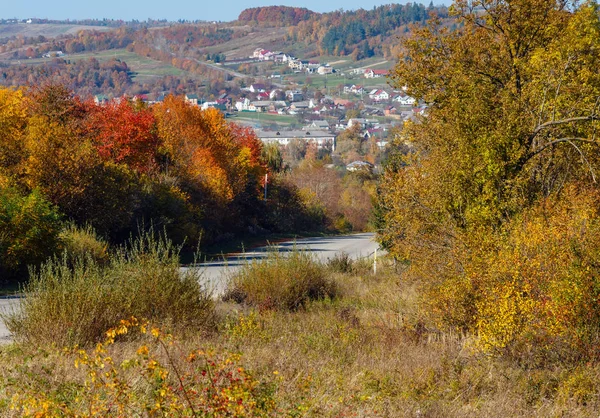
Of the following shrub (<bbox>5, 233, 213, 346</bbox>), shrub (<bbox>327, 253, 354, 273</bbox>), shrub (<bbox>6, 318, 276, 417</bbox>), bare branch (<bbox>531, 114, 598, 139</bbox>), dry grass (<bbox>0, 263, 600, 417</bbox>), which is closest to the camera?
shrub (<bbox>6, 318, 276, 417</bbox>)

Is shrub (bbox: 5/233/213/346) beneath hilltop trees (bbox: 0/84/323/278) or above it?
above

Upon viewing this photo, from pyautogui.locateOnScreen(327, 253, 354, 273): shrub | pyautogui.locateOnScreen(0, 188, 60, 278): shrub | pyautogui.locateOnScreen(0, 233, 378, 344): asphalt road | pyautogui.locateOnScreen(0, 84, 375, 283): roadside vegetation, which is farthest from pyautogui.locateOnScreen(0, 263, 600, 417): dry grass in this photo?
pyautogui.locateOnScreen(327, 253, 354, 273): shrub

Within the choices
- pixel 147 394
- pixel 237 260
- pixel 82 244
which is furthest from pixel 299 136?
pixel 147 394

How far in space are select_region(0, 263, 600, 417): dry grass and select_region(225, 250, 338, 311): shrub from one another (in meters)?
1.39

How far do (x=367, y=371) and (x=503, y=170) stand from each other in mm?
6609

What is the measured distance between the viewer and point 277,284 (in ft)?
52.0

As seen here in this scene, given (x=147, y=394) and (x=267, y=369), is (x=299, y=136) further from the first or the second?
(x=147, y=394)

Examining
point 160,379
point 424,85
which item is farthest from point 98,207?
point 160,379

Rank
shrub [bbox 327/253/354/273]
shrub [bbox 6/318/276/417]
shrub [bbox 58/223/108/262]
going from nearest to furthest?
shrub [bbox 6/318/276/417]
shrub [bbox 58/223/108/262]
shrub [bbox 327/253/354/273]

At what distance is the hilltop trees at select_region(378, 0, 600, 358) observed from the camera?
38.6 ft

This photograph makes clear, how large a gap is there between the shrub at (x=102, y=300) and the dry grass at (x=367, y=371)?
47 centimetres

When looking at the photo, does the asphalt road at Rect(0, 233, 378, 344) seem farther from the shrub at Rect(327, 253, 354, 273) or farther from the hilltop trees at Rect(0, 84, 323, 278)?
the hilltop trees at Rect(0, 84, 323, 278)

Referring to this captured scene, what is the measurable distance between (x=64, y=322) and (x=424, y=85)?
12.0 meters

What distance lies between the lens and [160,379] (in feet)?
19.6
